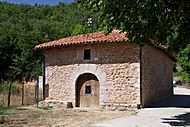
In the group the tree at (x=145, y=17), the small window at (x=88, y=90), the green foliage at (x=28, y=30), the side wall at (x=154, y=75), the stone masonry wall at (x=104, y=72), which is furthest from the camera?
the green foliage at (x=28, y=30)

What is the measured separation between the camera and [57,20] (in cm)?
4925

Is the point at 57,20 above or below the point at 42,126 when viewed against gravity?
above

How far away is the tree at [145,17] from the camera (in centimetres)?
1043

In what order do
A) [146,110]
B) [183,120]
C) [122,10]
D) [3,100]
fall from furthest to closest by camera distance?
[3,100], [146,110], [183,120], [122,10]

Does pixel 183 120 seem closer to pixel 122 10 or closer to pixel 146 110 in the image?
pixel 146 110

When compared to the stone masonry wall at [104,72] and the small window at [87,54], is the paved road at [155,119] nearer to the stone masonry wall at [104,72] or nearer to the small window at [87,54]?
the stone masonry wall at [104,72]

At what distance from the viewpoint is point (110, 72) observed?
1691 centimetres

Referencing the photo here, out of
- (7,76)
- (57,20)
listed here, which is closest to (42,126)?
(7,76)

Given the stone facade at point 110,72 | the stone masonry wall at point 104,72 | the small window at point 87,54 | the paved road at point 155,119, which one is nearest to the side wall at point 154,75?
the stone facade at point 110,72

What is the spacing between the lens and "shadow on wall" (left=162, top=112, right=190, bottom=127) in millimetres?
11703

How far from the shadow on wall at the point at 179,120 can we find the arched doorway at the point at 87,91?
5.39 m

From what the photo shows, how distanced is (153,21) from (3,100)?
38.9 ft

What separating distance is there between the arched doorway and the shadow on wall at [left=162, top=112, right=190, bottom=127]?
17.7 ft

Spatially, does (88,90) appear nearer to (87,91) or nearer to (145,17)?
(87,91)
